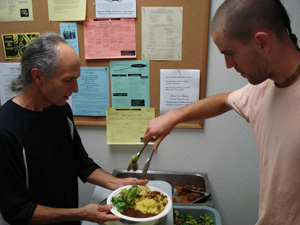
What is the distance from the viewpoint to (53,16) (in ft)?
5.20

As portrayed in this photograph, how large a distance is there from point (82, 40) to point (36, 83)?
62 cm

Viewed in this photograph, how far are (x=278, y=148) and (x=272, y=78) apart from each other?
0.26 metres

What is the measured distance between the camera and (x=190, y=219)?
1436mm

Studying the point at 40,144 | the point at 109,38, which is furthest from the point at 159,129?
the point at 109,38

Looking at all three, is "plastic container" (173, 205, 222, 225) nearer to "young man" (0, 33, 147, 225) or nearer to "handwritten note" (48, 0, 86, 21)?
"young man" (0, 33, 147, 225)

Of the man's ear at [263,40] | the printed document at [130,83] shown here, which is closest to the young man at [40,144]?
the printed document at [130,83]

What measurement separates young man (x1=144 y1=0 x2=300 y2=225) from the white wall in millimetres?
667

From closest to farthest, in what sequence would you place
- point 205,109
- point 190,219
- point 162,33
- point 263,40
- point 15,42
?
point 263,40
point 205,109
point 190,219
point 162,33
point 15,42

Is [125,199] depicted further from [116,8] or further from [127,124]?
[116,8]

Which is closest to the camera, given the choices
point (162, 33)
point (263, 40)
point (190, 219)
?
point (263, 40)

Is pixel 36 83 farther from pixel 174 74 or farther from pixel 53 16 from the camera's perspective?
pixel 174 74

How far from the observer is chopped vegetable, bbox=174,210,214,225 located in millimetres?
1405

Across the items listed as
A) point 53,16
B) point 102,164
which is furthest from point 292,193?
point 53,16

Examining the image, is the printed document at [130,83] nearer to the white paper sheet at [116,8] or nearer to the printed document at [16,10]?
the white paper sheet at [116,8]
